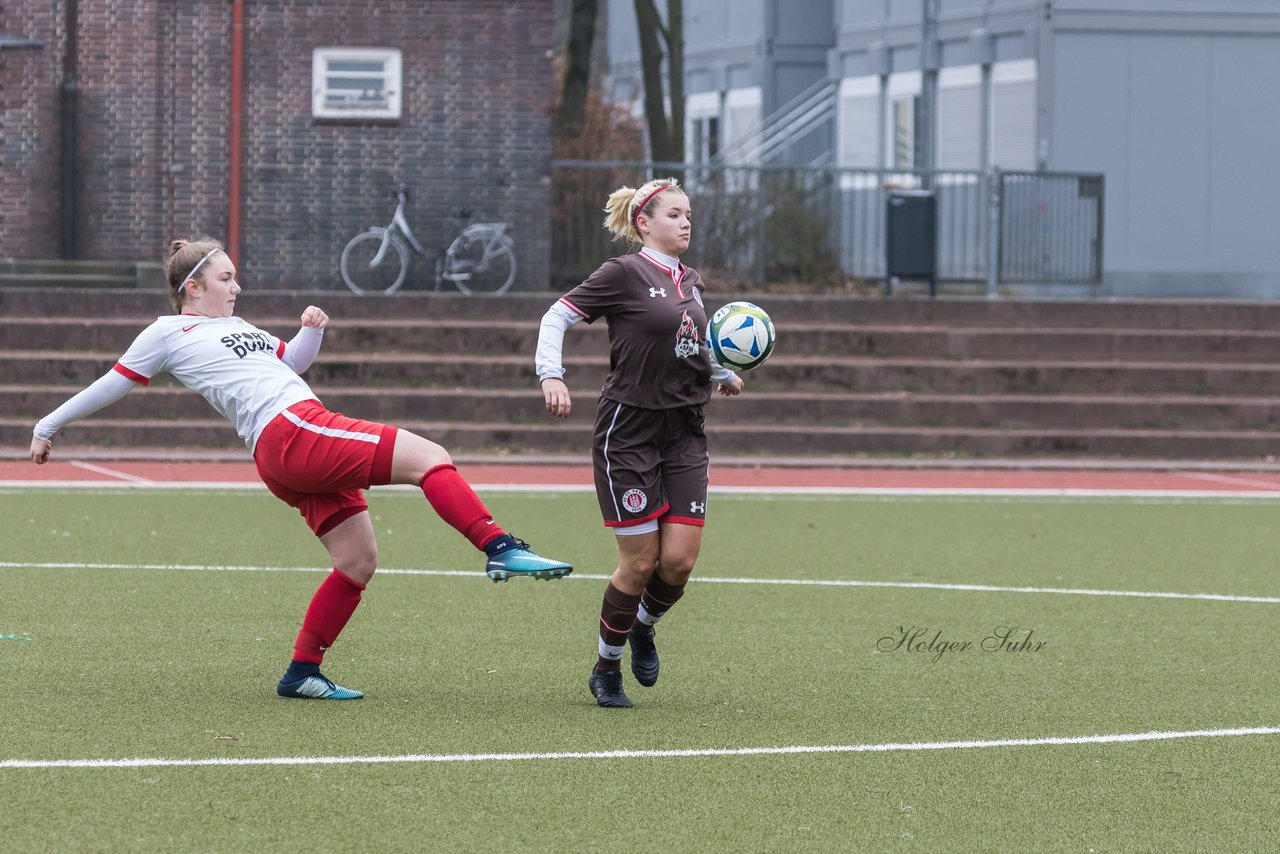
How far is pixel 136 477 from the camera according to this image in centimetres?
1636

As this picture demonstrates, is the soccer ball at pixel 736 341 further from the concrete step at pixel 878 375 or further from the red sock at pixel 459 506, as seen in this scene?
the concrete step at pixel 878 375

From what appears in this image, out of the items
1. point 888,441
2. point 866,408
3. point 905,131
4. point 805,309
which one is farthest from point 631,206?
point 905,131

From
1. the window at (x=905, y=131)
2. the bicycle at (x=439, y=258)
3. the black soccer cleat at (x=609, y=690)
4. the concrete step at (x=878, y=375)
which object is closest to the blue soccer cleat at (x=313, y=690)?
the black soccer cleat at (x=609, y=690)

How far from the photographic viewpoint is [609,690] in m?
7.09

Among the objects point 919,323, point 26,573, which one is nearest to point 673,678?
point 26,573

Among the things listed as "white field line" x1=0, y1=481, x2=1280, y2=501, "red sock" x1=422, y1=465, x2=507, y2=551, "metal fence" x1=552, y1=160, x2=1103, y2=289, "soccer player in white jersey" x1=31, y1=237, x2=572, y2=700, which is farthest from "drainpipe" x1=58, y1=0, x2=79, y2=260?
"red sock" x1=422, y1=465, x2=507, y2=551

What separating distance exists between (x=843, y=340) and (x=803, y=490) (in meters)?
4.99

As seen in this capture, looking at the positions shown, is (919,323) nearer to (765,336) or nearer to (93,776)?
(765,336)

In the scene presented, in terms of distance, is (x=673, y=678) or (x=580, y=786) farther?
(x=673, y=678)

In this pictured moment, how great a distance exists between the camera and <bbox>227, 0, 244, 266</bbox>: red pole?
2334 cm

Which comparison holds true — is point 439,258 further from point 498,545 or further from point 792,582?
Result: point 498,545

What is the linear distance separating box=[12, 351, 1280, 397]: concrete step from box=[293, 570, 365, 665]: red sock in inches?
505

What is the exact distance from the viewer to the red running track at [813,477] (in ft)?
53.5

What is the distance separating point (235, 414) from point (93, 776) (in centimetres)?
157
